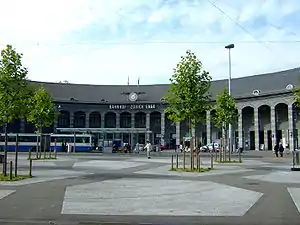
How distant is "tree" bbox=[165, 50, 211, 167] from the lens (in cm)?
2536

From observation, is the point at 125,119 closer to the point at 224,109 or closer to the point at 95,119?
the point at 95,119

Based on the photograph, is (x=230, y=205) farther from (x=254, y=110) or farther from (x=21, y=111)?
(x=254, y=110)

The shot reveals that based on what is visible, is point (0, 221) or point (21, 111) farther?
point (21, 111)

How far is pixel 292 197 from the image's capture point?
13953mm

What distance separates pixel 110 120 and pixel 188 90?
2945 inches

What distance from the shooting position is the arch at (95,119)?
97562 mm

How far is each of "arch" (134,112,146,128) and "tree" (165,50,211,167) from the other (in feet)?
234

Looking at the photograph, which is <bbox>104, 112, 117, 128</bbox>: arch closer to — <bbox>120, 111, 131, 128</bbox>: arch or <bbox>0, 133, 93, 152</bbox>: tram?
<bbox>120, 111, 131, 128</bbox>: arch

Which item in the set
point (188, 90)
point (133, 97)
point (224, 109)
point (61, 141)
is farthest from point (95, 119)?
point (188, 90)

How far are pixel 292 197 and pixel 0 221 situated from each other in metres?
9.60

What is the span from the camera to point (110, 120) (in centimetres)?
9906

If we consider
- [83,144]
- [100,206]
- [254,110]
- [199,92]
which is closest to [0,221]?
[100,206]

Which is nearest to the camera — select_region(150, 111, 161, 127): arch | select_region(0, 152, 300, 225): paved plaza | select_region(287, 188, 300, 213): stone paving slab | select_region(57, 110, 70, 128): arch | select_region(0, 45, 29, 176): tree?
select_region(0, 152, 300, 225): paved plaza

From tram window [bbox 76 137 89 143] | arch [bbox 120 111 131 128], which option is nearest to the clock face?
arch [bbox 120 111 131 128]
